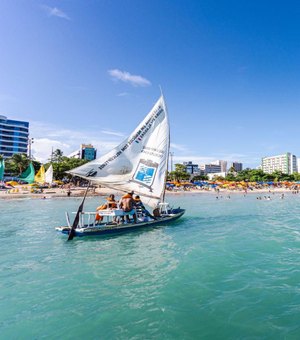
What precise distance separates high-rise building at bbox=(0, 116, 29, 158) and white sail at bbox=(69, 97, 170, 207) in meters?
150

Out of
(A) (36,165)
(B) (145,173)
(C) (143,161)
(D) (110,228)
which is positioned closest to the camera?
(D) (110,228)

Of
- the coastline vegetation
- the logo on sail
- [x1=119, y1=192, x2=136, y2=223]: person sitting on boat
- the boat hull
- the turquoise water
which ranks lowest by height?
the turquoise water

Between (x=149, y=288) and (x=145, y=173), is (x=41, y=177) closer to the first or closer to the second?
(x=145, y=173)

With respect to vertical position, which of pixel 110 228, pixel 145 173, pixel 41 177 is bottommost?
pixel 110 228

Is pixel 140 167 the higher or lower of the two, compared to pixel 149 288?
higher

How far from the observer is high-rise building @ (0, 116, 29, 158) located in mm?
150875

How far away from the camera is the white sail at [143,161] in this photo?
21772 millimetres

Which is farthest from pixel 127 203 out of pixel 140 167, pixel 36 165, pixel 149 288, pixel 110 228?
pixel 36 165

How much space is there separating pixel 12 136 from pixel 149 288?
165m

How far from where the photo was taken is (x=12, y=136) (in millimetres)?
153500

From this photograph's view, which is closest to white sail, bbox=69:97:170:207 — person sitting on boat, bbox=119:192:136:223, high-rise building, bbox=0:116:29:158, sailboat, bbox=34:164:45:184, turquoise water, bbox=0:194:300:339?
person sitting on boat, bbox=119:192:136:223

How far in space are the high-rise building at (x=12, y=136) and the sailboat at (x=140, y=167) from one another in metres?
150

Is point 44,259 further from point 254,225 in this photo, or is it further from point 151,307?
point 254,225

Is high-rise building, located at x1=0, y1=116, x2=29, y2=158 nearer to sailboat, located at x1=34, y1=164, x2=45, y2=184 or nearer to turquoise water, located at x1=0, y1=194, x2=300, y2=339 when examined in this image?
sailboat, located at x1=34, y1=164, x2=45, y2=184
